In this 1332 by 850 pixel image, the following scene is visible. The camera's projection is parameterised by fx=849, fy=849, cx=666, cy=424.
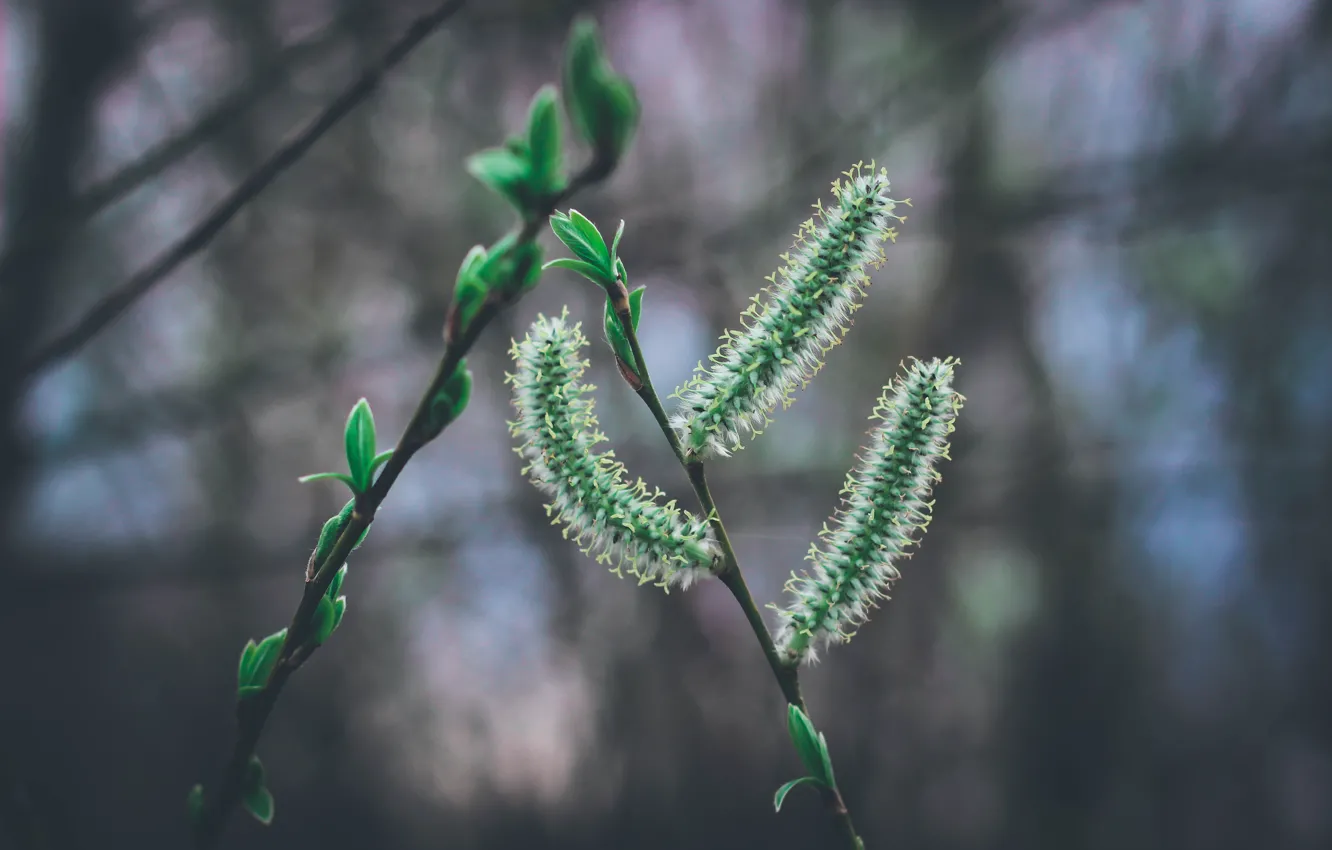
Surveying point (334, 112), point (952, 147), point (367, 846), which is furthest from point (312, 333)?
point (334, 112)

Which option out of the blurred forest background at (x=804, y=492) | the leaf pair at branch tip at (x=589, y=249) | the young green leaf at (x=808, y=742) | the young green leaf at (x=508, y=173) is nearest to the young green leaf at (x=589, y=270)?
the leaf pair at branch tip at (x=589, y=249)

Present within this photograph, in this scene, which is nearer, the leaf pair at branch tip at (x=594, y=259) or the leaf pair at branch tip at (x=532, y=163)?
the leaf pair at branch tip at (x=532, y=163)

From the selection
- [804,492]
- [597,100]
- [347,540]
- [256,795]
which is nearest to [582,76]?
[597,100]

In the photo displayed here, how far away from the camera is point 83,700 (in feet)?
8.55

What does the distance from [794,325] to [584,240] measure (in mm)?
155

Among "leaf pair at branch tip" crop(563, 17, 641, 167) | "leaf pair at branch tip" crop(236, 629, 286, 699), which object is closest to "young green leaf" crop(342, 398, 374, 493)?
"leaf pair at branch tip" crop(236, 629, 286, 699)

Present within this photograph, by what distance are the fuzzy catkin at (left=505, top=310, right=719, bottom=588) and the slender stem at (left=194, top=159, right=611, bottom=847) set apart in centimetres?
10

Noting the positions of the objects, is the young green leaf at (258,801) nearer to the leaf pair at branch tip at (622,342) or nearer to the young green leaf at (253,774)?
the young green leaf at (253,774)

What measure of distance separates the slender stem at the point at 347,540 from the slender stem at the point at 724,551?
0.38ft

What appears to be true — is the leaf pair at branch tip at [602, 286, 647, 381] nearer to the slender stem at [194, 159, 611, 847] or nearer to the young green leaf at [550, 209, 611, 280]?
the young green leaf at [550, 209, 611, 280]

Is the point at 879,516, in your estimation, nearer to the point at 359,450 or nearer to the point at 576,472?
the point at 576,472

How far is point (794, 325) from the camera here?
0.55 meters

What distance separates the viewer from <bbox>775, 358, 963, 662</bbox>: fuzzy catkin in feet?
1.73

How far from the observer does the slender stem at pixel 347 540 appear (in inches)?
12.9
